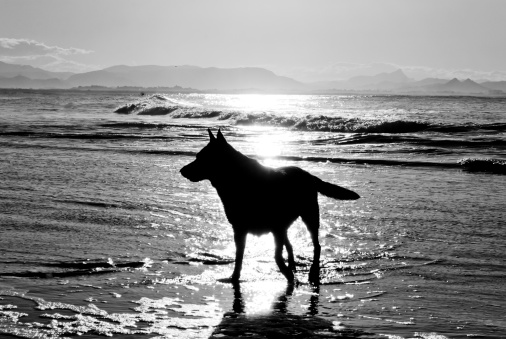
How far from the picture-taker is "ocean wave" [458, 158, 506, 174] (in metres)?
17.9

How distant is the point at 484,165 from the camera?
18312 mm

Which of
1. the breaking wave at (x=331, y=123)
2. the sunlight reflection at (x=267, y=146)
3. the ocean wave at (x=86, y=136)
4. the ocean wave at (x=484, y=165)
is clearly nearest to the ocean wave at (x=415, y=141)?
the sunlight reflection at (x=267, y=146)

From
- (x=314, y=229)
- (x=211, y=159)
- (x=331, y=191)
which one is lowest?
(x=314, y=229)

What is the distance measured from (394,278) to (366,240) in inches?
74.0

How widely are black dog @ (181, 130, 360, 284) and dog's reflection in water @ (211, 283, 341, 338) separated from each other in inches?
30.3

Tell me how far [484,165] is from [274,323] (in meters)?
14.1

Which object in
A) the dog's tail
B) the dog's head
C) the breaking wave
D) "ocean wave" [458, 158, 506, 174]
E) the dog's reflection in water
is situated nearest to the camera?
the dog's reflection in water

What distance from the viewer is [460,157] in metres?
21.4

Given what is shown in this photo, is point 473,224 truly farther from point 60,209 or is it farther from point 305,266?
→ point 60,209

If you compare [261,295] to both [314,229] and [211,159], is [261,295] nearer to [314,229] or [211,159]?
[314,229]

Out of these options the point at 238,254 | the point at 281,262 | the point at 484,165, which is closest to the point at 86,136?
the point at 484,165

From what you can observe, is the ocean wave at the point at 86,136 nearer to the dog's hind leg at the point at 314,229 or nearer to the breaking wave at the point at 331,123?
the breaking wave at the point at 331,123

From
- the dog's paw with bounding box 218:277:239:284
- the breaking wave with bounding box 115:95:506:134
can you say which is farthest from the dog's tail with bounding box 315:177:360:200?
the breaking wave with bounding box 115:95:506:134

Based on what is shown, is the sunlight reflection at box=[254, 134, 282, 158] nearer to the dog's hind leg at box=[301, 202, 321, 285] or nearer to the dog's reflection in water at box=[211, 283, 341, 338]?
the dog's hind leg at box=[301, 202, 321, 285]
